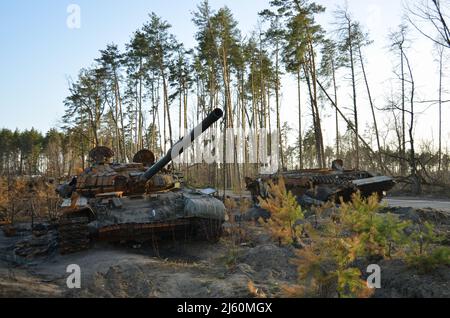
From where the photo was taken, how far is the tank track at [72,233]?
8.40 meters

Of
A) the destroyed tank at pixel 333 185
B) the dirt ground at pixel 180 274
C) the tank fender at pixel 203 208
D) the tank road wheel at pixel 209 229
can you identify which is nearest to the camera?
the dirt ground at pixel 180 274

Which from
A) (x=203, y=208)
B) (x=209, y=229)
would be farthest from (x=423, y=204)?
(x=203, y=208)

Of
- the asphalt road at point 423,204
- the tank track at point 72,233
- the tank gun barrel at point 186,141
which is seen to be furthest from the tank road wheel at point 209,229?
the asphalt road at point 423,204

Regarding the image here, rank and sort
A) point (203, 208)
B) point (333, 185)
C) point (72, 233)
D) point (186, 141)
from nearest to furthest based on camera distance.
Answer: point (72, 233)
point (203, 208)
point (186, 141)
point (333, 185)

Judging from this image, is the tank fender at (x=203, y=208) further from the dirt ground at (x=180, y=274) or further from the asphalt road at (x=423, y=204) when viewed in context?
the asphalt road at (x=423, y=204)

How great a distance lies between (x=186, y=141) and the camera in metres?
9.11

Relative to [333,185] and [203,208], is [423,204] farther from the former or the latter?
[203,208]

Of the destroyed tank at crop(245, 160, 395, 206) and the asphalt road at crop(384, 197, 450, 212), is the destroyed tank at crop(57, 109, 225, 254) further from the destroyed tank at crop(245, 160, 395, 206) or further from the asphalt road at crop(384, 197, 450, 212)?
the asphalt road at crop(384, 197, 450, 212)

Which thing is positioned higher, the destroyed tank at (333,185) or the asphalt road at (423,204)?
the destroyed tank at (333,185)

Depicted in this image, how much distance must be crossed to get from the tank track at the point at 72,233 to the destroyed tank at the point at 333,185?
6.28 metres

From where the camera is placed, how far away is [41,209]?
55.3 ft

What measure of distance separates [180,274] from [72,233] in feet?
10.7
